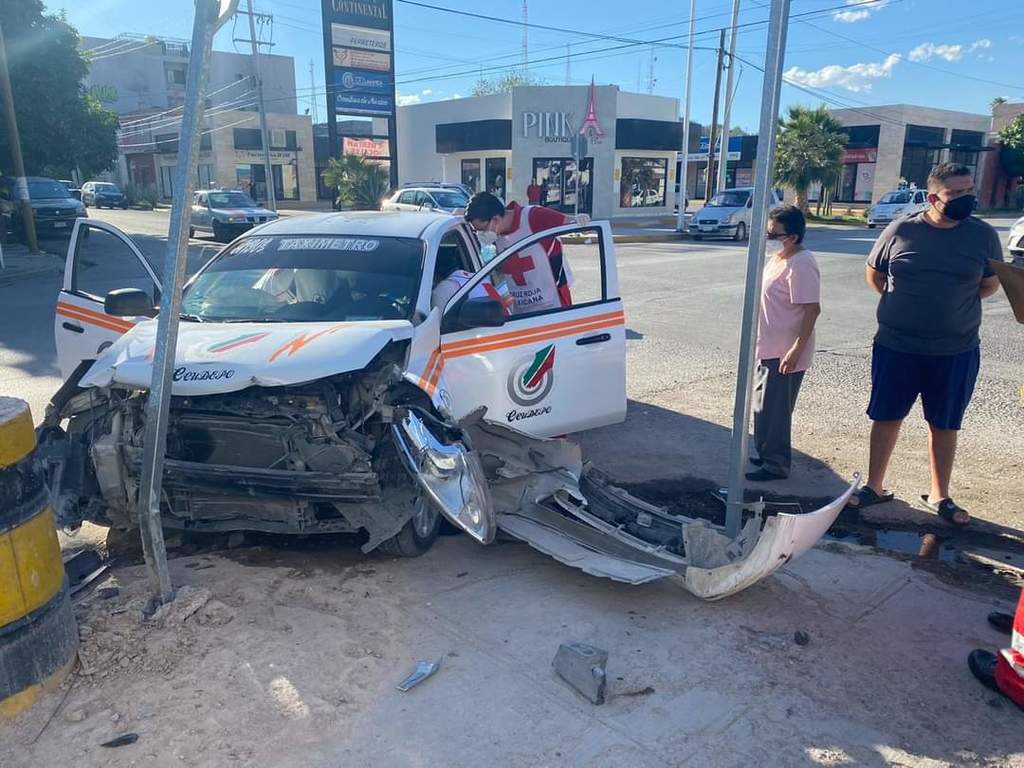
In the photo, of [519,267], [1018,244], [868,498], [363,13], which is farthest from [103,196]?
[868,498]

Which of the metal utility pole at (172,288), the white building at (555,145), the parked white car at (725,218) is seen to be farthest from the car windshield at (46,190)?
the metal utility pole at (172,288)

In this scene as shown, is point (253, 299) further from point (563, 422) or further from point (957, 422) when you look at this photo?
point (957, 422)

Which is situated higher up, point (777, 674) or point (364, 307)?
point (364, 307)

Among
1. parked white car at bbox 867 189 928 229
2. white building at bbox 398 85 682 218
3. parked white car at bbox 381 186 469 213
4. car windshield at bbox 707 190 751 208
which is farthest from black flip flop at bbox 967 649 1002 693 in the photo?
parked white car at bbox 867 189 928 229

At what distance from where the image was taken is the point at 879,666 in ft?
10.7

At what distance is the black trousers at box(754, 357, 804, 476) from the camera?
5273 millimetres

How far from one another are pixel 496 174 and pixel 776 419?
106ft

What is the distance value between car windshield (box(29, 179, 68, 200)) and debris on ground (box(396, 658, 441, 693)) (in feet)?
86.0

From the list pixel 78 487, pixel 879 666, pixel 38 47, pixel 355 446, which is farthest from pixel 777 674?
pixel 38 47

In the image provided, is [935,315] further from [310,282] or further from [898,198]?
[898,198]

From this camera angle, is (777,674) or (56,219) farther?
(56,219)

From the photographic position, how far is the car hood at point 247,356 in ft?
11.7

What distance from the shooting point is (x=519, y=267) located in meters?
5.69

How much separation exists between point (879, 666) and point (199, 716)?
2626 mm
